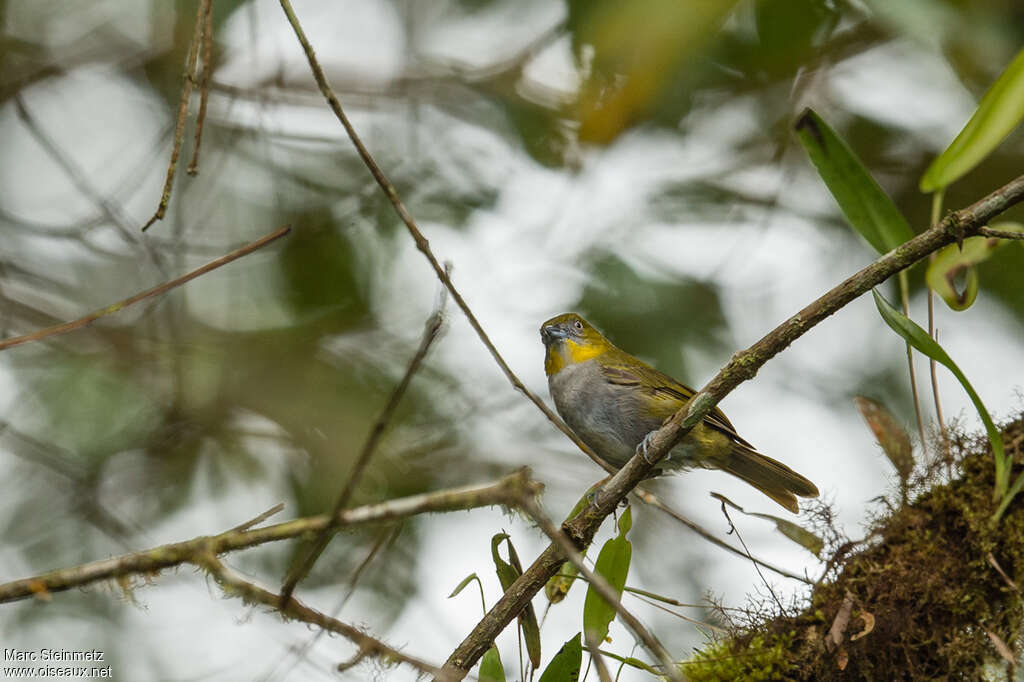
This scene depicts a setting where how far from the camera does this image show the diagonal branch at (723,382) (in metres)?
2.06

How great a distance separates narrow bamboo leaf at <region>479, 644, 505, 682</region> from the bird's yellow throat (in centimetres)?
194

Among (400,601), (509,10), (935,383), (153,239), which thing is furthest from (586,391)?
(509,10)

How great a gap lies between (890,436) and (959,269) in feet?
1.88

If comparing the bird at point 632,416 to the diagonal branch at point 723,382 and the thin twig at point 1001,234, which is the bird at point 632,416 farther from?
the thin twig at point 1001,234

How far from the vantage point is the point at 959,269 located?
109 inches

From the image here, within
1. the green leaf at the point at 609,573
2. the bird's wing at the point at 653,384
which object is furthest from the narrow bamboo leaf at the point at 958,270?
the green leaf at the point at 609,573

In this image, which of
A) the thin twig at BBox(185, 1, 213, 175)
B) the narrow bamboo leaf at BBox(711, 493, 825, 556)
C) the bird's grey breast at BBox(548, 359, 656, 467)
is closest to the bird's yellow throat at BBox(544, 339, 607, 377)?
the bird's grey breast at BBox(548, 359, 656, 467)

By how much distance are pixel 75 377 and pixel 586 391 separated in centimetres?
340

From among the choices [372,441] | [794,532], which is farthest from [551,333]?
[372,441]

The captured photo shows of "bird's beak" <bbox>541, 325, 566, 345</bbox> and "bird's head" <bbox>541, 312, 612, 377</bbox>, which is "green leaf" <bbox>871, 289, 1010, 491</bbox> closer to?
"bird's head" <bbox>541, 312, 612, 377</bbox>

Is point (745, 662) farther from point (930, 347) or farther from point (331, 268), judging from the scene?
point (331, 268)

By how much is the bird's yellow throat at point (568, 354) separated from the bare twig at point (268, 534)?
2.44m

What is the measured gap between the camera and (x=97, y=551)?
5.45 meters

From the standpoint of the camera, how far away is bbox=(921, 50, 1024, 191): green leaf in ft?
8.06
